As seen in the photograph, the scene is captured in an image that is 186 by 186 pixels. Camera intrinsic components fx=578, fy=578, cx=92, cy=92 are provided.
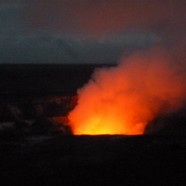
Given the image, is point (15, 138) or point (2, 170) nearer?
point (2, 170)

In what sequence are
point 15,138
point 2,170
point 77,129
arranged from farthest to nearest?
point 77,129, point 15,138, point 2,170

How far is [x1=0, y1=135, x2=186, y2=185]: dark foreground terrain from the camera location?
2700 cm

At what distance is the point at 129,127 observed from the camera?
143ft

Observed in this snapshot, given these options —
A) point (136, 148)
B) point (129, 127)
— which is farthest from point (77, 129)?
point (136, 148)

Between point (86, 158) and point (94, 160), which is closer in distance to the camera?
point (94, 160)

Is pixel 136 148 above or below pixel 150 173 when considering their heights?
above

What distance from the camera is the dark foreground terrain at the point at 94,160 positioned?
27.0m

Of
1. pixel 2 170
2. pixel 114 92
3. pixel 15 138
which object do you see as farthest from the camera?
pixel 114 92

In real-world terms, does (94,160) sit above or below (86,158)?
below

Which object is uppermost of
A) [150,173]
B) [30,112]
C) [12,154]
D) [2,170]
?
[30,112]

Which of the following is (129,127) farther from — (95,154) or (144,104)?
(95,154)

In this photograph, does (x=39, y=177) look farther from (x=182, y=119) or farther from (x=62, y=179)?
(x=182, y=119)

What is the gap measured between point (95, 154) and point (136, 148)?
8.53 ft

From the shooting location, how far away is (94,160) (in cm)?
3078
